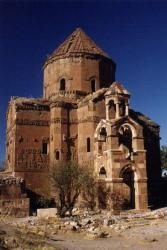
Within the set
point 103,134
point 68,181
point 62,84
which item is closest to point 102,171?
point 103,134

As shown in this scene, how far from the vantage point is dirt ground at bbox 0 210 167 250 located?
12211 mm

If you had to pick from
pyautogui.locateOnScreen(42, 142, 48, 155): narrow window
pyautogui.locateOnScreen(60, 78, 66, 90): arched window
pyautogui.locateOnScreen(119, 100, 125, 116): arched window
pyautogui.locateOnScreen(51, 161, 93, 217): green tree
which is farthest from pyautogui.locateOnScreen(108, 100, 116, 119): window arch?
pyautogui.locateOnScreen(60, 78, 66, 90): arched window

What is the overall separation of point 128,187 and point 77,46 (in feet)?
48.6

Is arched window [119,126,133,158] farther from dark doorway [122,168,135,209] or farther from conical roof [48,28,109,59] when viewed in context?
conical roof [48,28,109,59]

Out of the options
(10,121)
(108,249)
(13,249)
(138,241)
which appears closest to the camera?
(13,249)

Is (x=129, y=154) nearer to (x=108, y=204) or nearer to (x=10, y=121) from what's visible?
(x=108, y=204)

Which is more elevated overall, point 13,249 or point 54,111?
point 54,111

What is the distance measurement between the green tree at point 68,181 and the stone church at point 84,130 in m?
1.80

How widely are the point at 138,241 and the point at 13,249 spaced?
638 cm

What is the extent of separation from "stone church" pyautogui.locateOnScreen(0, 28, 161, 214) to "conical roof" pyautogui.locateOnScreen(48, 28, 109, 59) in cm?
12

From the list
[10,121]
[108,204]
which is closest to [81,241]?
[108,204]

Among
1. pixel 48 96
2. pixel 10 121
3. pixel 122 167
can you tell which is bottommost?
pixel 122 167

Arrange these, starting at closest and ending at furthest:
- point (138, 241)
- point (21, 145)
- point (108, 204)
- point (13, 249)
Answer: point (13, 249) < point (138, 241) < point (108, 204) < point (21, 145)

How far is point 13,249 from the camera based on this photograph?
11.0 metres
